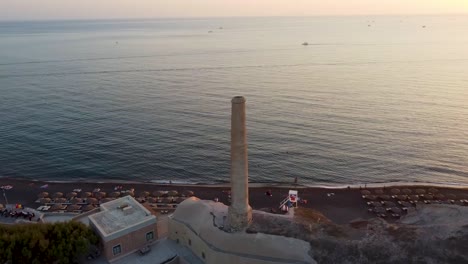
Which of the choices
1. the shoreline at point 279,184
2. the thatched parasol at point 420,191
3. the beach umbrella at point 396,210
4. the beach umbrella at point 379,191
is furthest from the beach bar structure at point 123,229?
the thatched parasol at point 420,191

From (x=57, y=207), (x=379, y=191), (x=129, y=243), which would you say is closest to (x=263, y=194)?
(x=379, y=191)

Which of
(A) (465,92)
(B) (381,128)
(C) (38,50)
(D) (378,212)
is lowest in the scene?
(D) (378,212)

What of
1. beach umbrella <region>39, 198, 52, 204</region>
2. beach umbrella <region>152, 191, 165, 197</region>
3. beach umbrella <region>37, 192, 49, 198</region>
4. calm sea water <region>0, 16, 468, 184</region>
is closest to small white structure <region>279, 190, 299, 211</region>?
calm sea water <region>0, 16, 468, 184</region>

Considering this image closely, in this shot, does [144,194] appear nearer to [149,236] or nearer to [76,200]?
[76,200]

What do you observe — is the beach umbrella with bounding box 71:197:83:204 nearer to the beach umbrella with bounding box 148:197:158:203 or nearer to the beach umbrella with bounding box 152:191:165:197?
the beach umbrella with bounding box 148:197:158:203

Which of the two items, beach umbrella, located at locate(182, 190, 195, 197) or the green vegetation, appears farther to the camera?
beach umbrella, located at locate(182, 190, 195, 197)

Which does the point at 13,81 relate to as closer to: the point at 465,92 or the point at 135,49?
the point at 135,49

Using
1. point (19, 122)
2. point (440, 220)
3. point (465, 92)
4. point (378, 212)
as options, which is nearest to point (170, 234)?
point (378, 212)

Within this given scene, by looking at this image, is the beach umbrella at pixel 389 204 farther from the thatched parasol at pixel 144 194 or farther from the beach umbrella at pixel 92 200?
the beach umbrella at pixel 92 200
